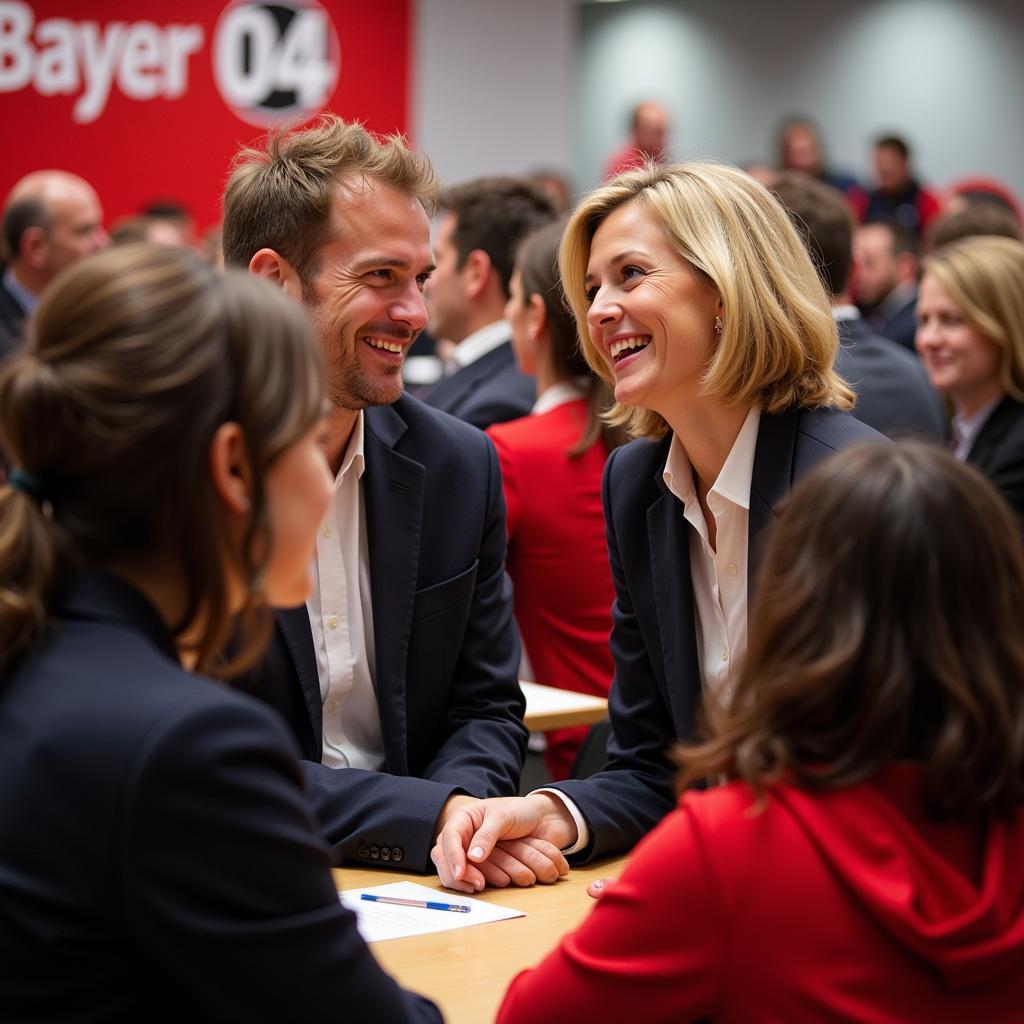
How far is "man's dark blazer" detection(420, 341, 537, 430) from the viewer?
13.6 ft

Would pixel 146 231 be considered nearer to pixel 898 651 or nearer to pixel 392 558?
pixel 392 558

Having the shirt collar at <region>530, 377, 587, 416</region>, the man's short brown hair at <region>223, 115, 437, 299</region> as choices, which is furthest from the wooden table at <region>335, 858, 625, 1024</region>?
the shirt collar at <region>530, 377, 587, 416</region>

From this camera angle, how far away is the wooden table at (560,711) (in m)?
2.80

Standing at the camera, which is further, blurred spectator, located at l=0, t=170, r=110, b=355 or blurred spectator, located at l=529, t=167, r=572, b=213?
blurred spectator, located at l=529, t=167, r=572, b=213

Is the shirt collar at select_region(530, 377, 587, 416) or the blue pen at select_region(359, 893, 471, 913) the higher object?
the shirt collar at select_region(530, 377, 587, 416)

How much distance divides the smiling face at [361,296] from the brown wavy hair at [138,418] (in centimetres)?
115

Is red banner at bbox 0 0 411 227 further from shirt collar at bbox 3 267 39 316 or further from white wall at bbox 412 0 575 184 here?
shirt collar at bbox 3 267 39 316

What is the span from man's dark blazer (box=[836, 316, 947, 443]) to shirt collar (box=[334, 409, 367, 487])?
1975mm

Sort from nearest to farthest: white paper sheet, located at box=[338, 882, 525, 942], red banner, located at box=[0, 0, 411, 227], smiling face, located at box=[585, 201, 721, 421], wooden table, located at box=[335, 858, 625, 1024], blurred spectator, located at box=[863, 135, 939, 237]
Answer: wooden table, located at box=[335, 858, 625, 1024]
white paper sheet, located at box=[338, 882, 525, 942]
smiling face, located at box=[585, 201, 721, 421]
red banner, located at box=[0, 0, 411, 227]
blurred spectator, located at box=[863, 135, 939, 237]

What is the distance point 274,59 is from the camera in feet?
29.5

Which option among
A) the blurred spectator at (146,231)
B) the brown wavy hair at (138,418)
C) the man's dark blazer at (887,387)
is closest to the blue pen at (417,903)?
the brown wavy hair at (138,418)

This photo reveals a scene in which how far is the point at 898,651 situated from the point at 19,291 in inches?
238

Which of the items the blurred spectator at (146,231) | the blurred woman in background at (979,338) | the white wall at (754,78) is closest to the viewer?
the blurred woman in background at (979,338)

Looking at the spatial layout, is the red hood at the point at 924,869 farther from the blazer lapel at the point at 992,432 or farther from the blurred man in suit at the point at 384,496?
the blazer lapel at the point at 992,432
